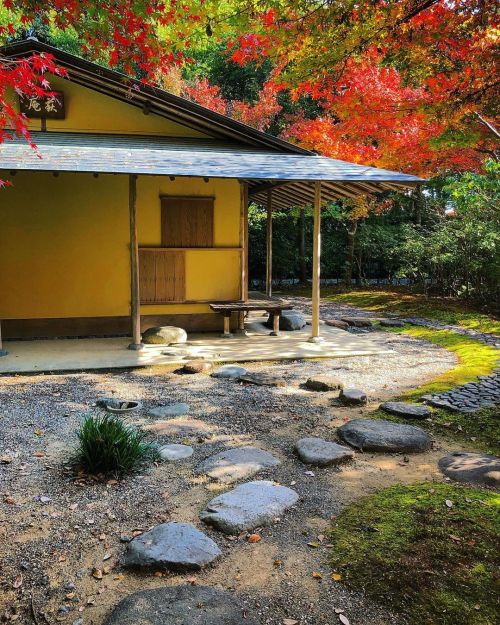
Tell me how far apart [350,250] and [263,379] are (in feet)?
40.0

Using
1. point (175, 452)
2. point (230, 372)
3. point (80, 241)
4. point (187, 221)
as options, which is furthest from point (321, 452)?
point (80, 241)

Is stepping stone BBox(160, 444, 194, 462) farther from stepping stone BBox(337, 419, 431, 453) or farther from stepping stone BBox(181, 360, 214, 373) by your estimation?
stepping stone BBox(181, 360, 214, 373)

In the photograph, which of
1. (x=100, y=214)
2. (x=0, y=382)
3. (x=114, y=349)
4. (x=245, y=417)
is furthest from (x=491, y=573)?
(x=100, y=214)

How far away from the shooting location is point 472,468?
4.15 metres

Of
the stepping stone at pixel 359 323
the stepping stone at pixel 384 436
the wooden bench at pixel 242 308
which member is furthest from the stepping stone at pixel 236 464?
the stepping stone at pixel 359 323

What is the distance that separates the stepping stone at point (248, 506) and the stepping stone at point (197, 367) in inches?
142

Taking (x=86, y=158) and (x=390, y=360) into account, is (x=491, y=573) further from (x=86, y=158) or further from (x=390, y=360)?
(x=86, y=158)

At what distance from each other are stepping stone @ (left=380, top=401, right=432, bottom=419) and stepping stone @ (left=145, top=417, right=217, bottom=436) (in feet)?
5.98

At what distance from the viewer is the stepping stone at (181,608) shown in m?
2.49

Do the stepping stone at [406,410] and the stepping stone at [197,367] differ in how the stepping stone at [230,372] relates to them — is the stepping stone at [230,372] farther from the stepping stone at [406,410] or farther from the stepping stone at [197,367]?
the stepping stone at [406,410]

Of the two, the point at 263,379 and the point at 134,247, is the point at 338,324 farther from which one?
the point at 134,247

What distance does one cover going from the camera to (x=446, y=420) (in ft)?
17.7

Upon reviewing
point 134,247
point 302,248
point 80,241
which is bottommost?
point 134,247

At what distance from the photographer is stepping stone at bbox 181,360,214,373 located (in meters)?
7.40
